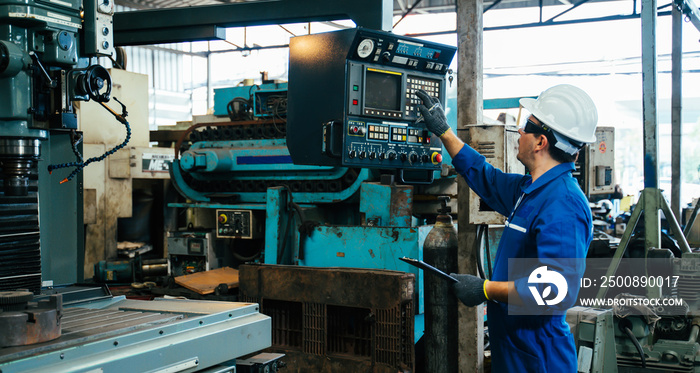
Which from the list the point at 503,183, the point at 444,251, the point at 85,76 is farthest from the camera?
the point at 444,251

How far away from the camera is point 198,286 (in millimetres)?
4133

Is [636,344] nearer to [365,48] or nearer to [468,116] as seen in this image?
[468,116]

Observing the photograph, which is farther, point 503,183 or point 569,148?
point 503,183

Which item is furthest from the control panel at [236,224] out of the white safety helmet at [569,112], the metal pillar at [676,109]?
the metal pillar at [676,109]

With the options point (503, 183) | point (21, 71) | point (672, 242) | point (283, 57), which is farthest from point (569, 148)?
point (283, 57)

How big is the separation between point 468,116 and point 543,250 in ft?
3.75

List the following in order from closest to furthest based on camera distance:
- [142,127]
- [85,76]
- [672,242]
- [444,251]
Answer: [85,76]
[444,251]
[672,242]
[142,127]

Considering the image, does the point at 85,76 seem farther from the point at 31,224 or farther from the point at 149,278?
the point at 149,278

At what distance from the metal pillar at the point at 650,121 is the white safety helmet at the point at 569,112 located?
1767 millimetres

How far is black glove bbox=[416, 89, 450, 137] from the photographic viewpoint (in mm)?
2459

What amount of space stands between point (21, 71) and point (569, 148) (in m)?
1.55

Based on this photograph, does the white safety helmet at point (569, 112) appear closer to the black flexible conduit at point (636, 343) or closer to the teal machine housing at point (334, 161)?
the teal machine housing at point (334, 161)

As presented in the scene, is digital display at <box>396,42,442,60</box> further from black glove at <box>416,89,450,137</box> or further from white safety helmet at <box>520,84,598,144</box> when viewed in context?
white safety helmet at <box>520,84,598,144</box>

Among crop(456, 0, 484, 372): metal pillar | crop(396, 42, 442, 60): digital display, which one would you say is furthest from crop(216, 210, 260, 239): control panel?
crop(396, 42, 442, 60): digital display
